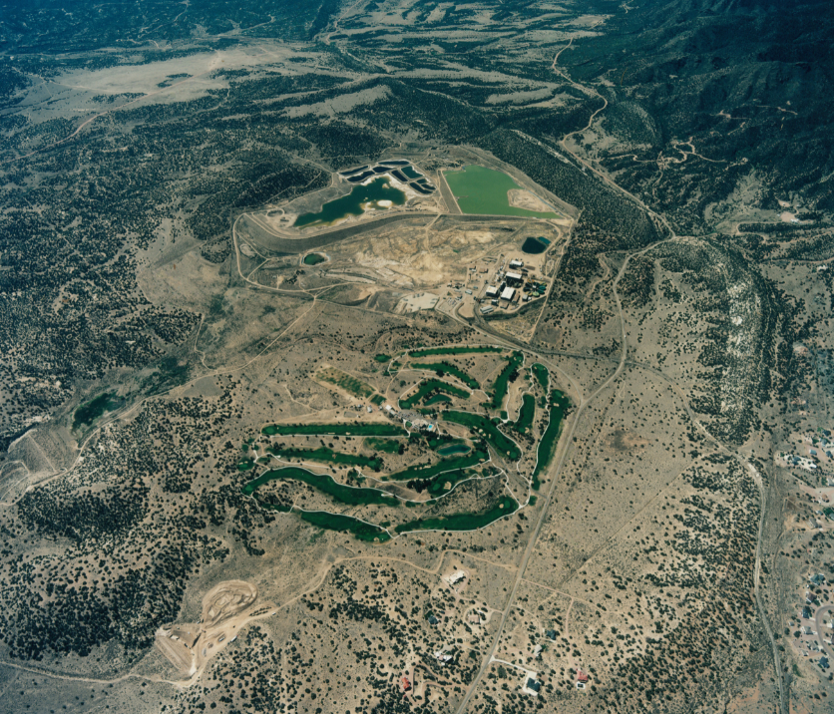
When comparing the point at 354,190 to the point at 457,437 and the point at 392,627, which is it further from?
the point at 392,627

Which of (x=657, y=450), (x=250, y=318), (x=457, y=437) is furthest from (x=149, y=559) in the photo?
(x=657, y=450)

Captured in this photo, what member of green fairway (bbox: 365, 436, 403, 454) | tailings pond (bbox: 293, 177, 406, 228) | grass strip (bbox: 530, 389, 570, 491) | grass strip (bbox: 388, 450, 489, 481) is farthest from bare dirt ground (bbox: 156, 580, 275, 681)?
tailings pond (bbox: 293, 177, 406, 228)

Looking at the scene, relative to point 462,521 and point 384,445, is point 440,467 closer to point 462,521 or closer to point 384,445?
point 384,445

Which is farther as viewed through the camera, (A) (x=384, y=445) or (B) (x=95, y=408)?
(B) (x=95, y=408)

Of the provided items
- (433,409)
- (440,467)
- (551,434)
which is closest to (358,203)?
(433,409)

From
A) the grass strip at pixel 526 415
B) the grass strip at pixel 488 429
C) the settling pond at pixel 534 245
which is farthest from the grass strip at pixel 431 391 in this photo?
the settling pond at pixel 534 245

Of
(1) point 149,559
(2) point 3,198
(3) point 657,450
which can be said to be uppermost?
(2) point 3,198

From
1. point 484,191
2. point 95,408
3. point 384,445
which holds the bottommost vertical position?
point 384,445
